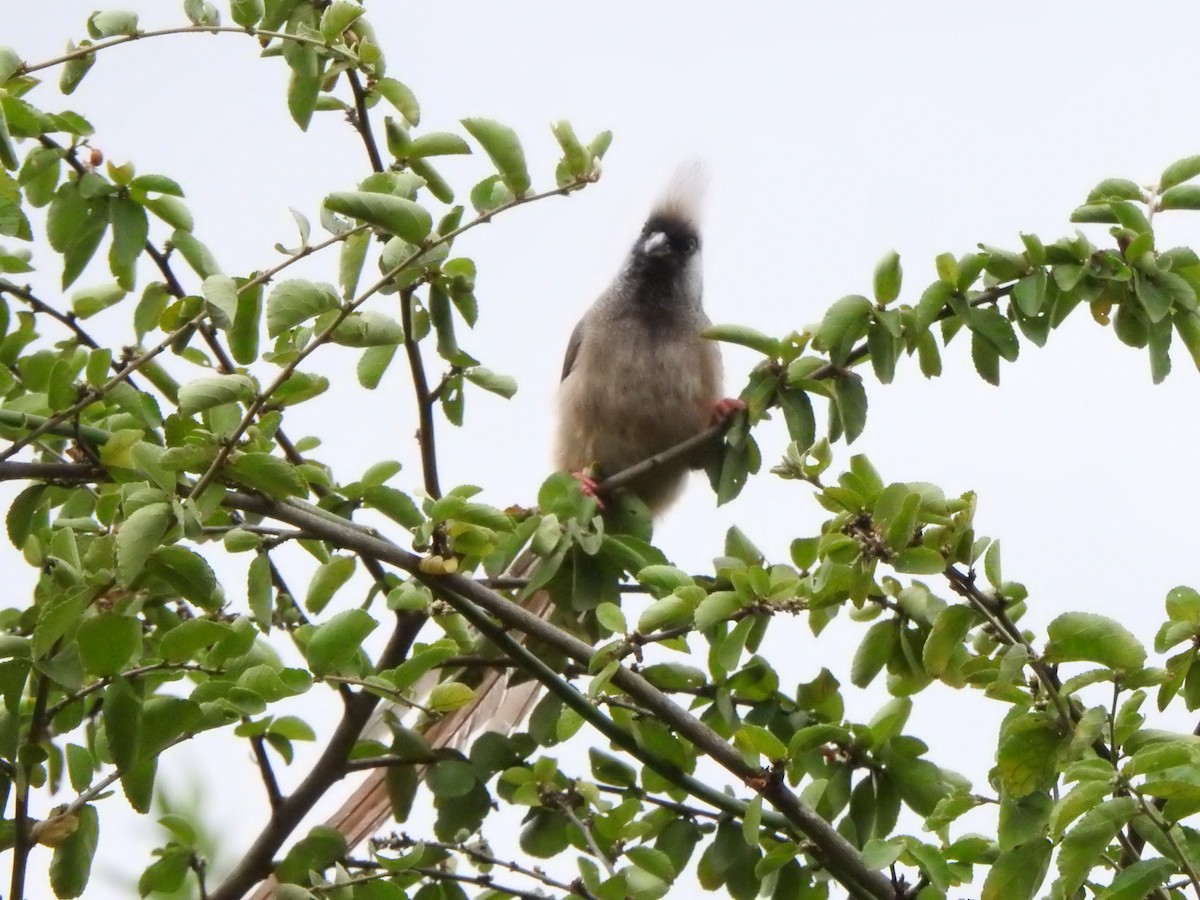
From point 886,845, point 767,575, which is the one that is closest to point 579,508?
point 767,575

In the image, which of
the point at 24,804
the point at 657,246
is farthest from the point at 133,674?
the point at 657,246

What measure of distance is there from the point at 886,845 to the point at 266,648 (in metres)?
0.87

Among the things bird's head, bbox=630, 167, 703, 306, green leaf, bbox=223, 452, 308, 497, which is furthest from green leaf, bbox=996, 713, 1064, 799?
bird's head, bbox=630, 167, 703, 306

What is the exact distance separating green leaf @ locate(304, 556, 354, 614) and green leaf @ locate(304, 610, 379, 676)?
22cm

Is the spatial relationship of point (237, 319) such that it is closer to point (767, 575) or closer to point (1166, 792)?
point (767, 575)

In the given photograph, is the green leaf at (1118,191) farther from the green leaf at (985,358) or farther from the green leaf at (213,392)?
the green leaf at (213,392)

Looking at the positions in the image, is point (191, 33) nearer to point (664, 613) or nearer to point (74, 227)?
point (74, 227)

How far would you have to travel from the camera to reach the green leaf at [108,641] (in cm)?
163

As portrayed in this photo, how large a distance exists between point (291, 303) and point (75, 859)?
72 centimetres

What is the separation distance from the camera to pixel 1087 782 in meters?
1.53

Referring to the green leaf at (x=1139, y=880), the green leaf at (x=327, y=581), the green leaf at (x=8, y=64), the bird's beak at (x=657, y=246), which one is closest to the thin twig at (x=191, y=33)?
the green leaf at (x=8, y=64)

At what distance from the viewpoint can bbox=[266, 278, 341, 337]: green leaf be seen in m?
1.84

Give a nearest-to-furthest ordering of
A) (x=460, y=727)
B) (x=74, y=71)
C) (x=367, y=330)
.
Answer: (x=367, y=330)
(x=74, y=71)
(x=460, y=727)

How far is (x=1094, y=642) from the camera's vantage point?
1713mm
